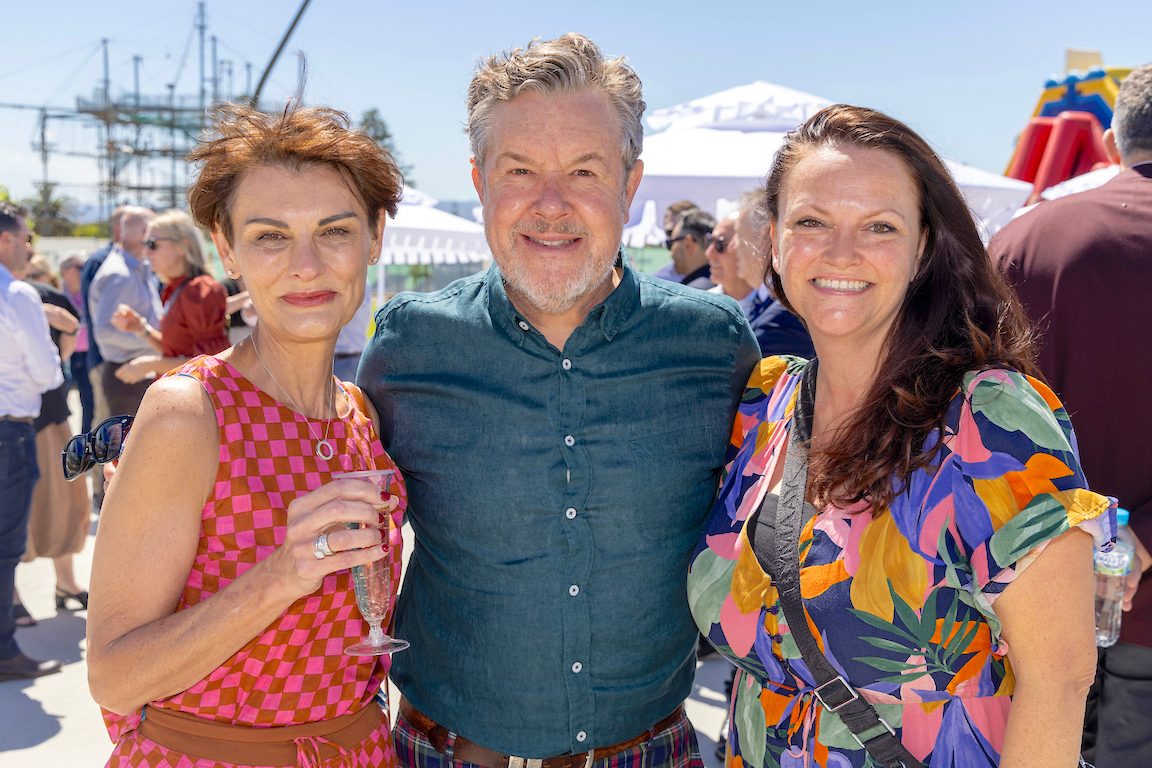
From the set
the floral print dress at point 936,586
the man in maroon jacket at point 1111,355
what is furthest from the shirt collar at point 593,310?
the man in maroon jacket at point 1111,355

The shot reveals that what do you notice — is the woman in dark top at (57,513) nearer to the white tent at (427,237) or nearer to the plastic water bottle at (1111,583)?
the white tent at (427,237)

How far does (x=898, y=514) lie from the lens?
1729 mm

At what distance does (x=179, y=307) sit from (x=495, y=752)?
521 cm

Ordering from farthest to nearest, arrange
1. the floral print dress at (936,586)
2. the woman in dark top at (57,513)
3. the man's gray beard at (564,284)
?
the woman in dark top at (57,513)
the man's gray beard at (564,284)
the floral print dress at (936,586)

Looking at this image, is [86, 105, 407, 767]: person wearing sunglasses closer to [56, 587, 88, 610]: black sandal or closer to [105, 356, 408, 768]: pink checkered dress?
[105, 356, 408, 768]: pink checkered dress

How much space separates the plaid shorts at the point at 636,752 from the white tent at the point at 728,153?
503 centimetres

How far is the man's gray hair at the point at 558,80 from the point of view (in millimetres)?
2279

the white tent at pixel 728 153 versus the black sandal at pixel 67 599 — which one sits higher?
the white tent at pixel 728 153

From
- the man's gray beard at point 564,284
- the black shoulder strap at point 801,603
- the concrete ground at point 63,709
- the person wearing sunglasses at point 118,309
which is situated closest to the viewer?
the black shoulder strap at point 801,603

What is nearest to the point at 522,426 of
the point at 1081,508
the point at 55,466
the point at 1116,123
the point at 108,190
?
the point at 1081,508

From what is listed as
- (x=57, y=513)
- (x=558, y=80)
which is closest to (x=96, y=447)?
(x=558, y=80)

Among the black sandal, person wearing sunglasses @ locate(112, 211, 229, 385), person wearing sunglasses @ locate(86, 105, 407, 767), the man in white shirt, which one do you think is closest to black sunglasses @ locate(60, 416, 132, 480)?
person wearing sunglasses @ locate(86, 105, 407, 767)

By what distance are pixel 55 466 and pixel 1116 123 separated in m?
6.47

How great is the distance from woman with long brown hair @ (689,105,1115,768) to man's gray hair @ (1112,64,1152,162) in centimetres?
152
